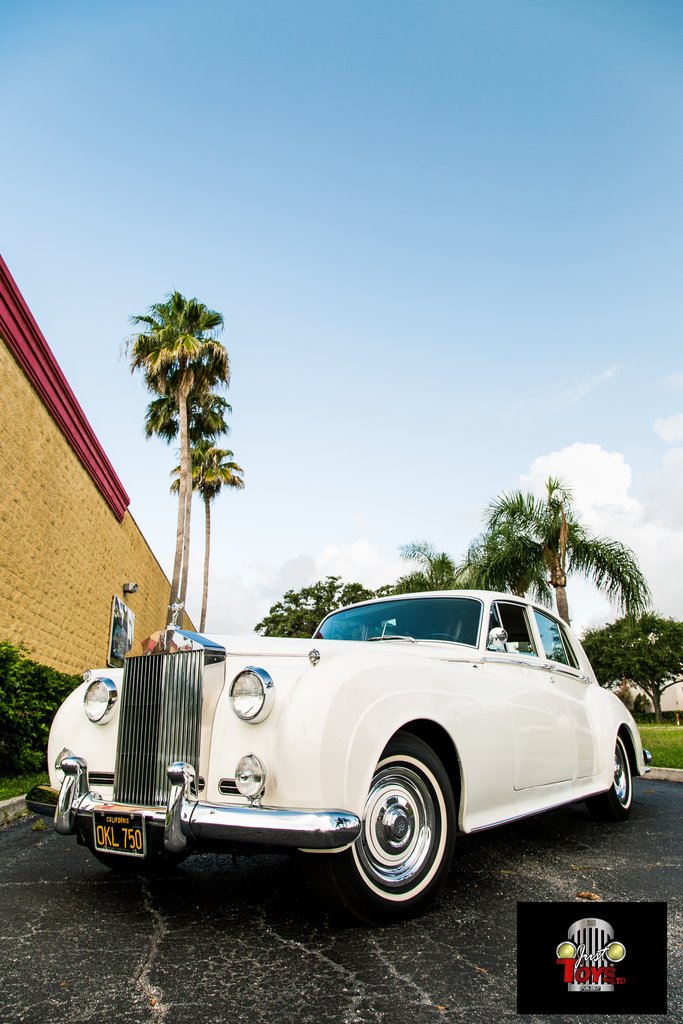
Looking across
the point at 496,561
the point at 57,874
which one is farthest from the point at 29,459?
the point at 496,561

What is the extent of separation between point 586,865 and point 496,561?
13486 mm

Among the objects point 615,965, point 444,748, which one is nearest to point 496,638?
point 444,748

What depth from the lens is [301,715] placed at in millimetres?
2695

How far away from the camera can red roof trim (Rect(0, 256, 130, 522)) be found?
8547 mm

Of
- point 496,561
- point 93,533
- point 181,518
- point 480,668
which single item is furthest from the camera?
point 181,518

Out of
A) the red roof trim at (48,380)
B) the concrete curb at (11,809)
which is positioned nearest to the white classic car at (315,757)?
the concrete curb at (11,809)

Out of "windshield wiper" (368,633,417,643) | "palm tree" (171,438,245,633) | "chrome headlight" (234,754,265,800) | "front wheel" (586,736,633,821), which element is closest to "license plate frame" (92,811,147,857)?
"chrome headlight" (234,754,265,800)

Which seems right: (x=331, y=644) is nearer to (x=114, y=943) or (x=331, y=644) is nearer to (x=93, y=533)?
(x=114, y=943)

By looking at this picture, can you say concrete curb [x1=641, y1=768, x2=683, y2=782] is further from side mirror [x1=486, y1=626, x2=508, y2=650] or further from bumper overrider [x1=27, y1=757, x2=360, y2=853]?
bumper overrider [x1=27, y1=757, x2=360, y2=853]

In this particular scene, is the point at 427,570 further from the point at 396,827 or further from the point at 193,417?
the point at 396,827

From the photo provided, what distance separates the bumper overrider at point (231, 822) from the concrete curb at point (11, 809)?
2.84 metres

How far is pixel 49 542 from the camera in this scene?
1057cm

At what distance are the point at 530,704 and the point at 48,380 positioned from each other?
861 centimetres

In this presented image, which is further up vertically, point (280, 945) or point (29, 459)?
point (29, 459)
